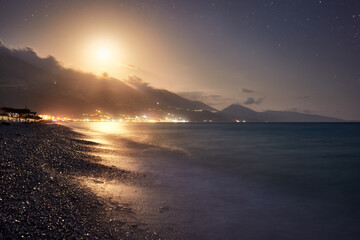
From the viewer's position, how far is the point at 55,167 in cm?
1218

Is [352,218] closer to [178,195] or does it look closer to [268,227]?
[268,227]

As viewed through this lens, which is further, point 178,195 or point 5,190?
point 178,195

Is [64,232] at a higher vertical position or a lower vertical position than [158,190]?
higher

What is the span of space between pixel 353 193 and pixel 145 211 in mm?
13717

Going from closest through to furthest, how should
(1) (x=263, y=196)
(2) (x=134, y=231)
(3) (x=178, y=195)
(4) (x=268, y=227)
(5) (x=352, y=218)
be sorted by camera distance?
(2) (x=134, y=231), (4) (x=268, y=227), (5) (x=352, y=218), (3) (x=178, y=195), (1) (x=263, y=196)

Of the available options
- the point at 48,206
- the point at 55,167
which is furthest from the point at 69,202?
the point at 55,167

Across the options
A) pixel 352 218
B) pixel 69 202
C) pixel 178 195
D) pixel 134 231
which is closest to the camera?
pixel 134 231

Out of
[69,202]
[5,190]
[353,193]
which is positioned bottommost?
[353,193]

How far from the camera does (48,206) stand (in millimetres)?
6785

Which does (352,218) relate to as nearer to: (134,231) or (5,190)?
(134,231)

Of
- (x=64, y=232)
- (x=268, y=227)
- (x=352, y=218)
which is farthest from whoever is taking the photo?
(x=352, y=218)

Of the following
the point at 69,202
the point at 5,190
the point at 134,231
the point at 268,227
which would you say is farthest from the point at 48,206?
the point at 268,227

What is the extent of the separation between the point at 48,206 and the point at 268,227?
7.99 meters

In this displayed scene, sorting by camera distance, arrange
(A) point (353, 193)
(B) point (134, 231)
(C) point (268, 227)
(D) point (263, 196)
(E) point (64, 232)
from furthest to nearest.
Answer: (A) point (353, 193)
(D) point (263, 196)
(C) point (268, 227)
(B) point (134, 231)
(E) point (64, 232)
